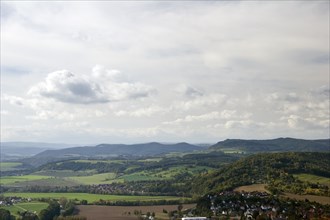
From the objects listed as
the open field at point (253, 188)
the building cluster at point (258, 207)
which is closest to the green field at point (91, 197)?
the open field at point (253, 188)

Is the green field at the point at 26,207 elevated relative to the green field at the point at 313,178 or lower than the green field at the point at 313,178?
lower

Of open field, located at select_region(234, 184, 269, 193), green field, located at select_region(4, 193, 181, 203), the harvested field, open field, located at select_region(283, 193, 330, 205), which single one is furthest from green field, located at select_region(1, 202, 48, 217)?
open field, located at select_region(283, 193, 330, 205)

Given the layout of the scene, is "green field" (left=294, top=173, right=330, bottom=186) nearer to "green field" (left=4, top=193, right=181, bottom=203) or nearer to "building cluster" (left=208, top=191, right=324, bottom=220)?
"building cluster" (left=208, top=191, right=324, bottom=220)

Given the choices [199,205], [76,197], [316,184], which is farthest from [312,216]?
[76,197]

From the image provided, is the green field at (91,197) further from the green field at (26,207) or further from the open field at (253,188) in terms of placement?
the open field at (253,188)

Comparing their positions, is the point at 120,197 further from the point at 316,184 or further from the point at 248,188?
the point at 316,184
